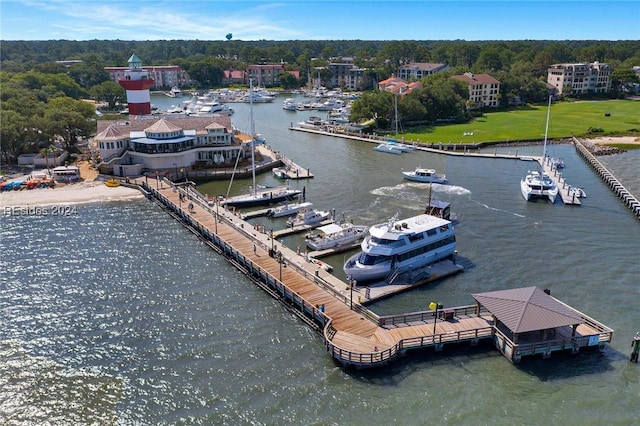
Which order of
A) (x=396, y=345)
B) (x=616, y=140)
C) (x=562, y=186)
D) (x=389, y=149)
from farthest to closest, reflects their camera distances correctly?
(x=616, y=140) → (x=389, y=149) → (x=562, y=186) → (x=396, y=345)

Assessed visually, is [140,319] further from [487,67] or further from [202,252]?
[487,67]

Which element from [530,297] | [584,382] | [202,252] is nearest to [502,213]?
[530,297]

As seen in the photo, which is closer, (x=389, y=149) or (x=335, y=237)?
(x=335, y=237)

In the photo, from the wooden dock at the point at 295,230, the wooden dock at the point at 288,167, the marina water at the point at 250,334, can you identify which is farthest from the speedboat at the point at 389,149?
the wooden dock at the point at 295,230

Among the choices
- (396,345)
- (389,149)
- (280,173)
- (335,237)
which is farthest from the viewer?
(389,149)

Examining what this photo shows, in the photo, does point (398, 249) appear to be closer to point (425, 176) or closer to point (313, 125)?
point (425, 176)

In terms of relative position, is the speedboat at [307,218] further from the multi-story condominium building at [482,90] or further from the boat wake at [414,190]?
the multi-story condominium building at [482,90]

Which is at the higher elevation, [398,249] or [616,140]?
[616,140]

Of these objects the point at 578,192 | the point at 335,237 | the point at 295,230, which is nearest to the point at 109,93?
the point at 295,230
